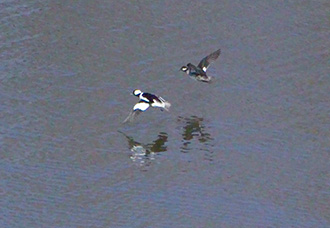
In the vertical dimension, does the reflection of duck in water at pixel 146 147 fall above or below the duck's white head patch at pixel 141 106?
below

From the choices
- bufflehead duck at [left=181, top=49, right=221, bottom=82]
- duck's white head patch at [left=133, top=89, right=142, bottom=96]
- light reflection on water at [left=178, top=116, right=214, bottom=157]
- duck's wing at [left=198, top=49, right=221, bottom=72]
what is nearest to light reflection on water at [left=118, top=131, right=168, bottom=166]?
light reflection on water at [left=178, top=116, right=214, bottom=157]

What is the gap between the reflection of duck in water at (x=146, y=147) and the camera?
17.6 metres

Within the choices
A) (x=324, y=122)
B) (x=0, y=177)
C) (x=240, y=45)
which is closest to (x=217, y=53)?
(x=240, y=45)

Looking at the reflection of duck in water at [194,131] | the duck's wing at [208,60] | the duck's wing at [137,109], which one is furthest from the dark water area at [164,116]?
the duck's wing at [208,60]

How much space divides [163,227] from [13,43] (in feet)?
28.2

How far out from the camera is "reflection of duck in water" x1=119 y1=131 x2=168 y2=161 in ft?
57.6

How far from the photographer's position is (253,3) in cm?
2436

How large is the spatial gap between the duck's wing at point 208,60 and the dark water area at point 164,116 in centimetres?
33

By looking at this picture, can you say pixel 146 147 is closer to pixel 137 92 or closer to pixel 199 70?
pixel 137 92

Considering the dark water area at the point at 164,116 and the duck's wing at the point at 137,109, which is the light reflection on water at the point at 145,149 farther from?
the duck's wing at the point at 137,109

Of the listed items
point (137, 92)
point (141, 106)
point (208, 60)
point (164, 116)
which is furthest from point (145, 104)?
point (208, 60)

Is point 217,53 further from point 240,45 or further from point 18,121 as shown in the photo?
point 18,121

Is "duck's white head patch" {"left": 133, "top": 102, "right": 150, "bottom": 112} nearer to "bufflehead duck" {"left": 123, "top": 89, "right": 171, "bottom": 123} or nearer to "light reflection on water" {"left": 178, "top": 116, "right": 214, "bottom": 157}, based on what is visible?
"bufflehead duck" {"left": 123, "top": 89, "right": 171, "bottom": 123}

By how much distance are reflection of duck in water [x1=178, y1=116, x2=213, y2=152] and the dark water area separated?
24mm
